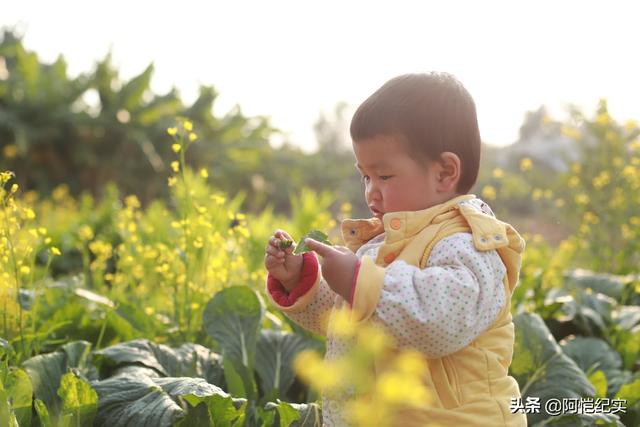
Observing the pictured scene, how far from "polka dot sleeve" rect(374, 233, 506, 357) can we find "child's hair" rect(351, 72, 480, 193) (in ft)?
0.77

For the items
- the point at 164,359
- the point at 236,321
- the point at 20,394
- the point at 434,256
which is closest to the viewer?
the point at 434,256

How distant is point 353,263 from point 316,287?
32 centimetres

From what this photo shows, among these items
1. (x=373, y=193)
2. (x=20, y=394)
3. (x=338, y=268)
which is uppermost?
(x=373, y=193)

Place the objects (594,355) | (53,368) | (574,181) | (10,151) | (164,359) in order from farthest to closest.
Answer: (10,151), (574,181), (594,355), (164,359), (53,368)

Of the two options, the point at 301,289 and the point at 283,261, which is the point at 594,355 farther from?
the point at 283,261

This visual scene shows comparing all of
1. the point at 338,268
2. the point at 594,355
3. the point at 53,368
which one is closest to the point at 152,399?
the point at 53,368

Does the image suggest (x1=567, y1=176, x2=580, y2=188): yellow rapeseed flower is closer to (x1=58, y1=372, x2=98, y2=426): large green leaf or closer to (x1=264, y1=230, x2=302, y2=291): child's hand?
(x1=264, y1=230, x2=302, y2=291): child's hand

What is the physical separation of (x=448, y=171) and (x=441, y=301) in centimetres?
35

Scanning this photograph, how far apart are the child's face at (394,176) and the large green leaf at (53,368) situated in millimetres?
1114

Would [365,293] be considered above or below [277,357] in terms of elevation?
above

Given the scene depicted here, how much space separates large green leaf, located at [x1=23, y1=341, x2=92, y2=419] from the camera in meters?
2.18

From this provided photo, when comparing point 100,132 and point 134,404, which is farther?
point 100,132

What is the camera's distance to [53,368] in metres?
2.26

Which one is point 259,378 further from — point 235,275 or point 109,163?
point 109,163
